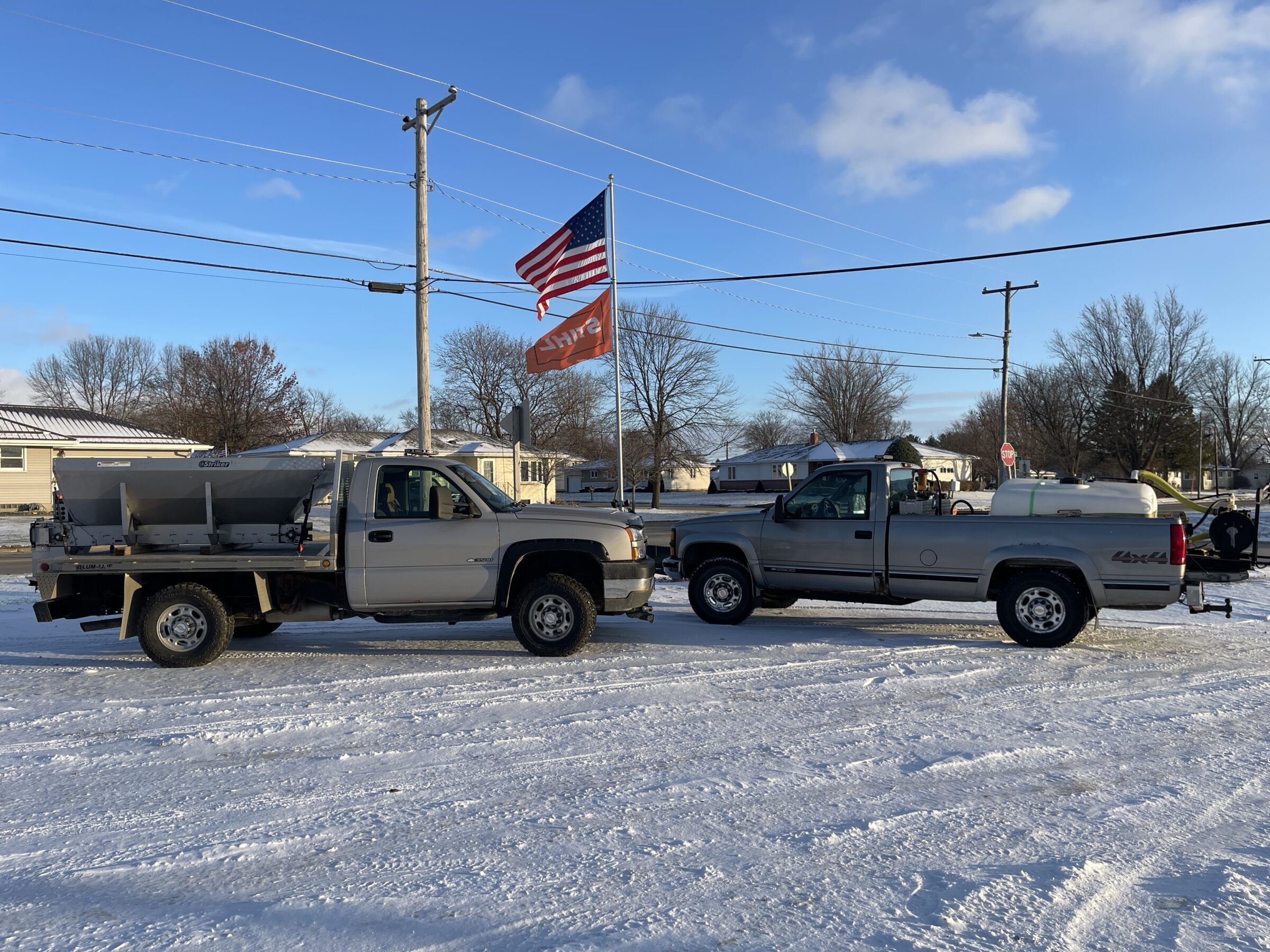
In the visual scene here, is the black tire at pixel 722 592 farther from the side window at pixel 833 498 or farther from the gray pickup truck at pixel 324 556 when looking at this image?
the gray pickup truck at pixel 324 556

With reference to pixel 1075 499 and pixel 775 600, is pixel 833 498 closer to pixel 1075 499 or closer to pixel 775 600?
pixel 775 600

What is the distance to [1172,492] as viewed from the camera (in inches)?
429

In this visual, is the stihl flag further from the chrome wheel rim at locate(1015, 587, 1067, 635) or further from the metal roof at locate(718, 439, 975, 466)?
the metal roof at locate(718, 439, 975, 466)

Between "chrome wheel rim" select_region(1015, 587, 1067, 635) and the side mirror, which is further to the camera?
"chrome wheel rim" select_region(1015, 587, 1067, 635)

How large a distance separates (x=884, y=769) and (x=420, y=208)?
1373 cm

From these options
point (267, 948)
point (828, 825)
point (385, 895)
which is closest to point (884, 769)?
point (828, 825)

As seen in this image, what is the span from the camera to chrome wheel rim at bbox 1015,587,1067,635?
916 cm

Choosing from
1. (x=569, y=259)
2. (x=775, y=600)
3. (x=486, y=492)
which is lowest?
(x=775, y=600)

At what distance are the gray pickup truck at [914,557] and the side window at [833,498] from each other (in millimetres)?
12

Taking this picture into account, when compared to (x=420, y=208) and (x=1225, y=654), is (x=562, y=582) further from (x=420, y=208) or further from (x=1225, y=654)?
(x=420, y=208)

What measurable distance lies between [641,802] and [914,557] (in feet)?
18.6

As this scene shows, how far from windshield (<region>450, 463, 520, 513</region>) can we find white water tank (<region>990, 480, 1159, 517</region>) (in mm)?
5086

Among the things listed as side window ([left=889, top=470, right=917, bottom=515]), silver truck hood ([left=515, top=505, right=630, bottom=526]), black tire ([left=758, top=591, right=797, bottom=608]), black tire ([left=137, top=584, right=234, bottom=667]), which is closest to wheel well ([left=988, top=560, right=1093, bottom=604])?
side window ([left=889, top=470, right=917, bottom=515])

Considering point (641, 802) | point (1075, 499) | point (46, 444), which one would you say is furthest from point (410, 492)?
point (46, 444)
